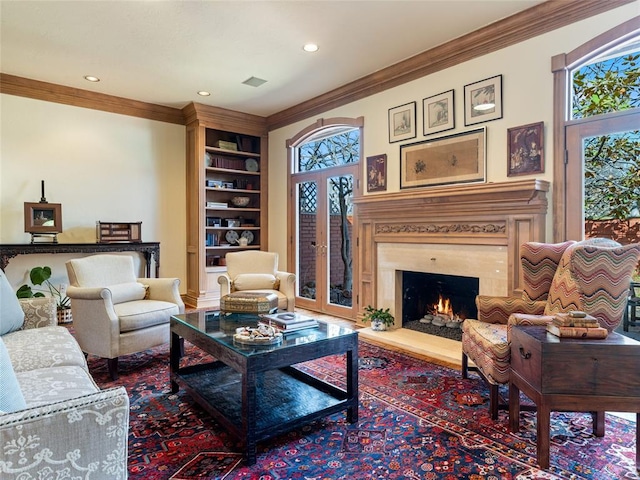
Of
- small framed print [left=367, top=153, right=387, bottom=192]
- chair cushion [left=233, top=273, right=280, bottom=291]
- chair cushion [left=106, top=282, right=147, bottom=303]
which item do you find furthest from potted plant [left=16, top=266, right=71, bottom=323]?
small framed print [left=367, top=153, right=387, bottom=192]

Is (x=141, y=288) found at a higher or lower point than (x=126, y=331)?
higher

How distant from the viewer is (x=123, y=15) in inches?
127

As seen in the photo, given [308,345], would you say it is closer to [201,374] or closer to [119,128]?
[201,374]

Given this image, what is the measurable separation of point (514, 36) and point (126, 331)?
395 cm

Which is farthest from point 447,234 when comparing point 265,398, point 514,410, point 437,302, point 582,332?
point 265,398

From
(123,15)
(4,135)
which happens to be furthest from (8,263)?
(123,15)

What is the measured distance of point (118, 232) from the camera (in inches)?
197

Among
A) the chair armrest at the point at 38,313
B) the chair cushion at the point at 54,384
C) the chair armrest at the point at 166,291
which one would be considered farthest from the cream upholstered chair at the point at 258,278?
the chair cushion at the point at 54,384

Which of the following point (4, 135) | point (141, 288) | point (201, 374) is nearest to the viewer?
point (201, 374)

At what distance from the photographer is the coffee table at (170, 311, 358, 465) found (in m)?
1.89

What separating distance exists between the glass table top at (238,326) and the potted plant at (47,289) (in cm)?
234

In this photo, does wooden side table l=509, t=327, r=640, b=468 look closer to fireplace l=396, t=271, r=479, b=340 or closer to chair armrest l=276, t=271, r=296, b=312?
fireplace l=396, t=271, r=479, b=340

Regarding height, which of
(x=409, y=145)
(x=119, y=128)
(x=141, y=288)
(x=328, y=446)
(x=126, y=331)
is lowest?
(x=328, y=446)

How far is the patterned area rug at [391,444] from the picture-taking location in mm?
1761
